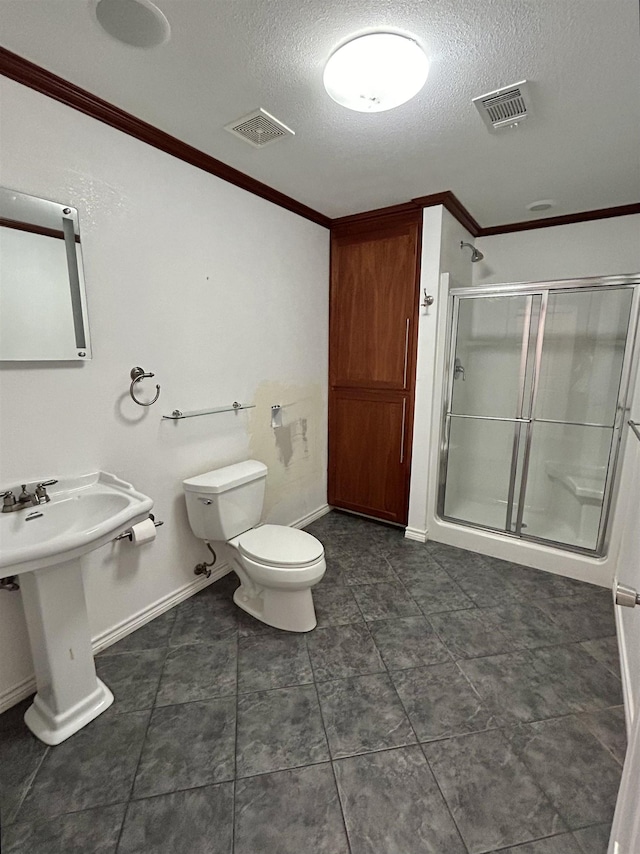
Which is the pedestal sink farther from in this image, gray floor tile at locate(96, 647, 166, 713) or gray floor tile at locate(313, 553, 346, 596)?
gray floor tile at locate(313, 553, 346, 596)

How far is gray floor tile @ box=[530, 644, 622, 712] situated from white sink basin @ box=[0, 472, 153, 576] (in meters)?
1.78

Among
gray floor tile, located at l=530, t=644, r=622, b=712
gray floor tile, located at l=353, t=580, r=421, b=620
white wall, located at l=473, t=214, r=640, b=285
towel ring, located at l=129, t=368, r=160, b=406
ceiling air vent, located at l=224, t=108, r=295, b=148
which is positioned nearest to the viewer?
gray floor tile, located at l=530, t=644, r=622, b=712

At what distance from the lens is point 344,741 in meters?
1.37

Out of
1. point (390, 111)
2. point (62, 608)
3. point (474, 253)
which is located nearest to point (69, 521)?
point (62, 608)

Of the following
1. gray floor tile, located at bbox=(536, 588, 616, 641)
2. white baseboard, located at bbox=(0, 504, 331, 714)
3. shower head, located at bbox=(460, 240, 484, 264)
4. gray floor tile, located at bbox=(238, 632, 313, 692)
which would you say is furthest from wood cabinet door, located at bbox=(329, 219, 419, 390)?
gray floor tile, located at bbox=(238, 632, 313, 692)

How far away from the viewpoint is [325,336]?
10.1 feet

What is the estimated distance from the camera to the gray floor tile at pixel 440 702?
1.42m

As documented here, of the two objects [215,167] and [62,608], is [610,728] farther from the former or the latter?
[215,167]

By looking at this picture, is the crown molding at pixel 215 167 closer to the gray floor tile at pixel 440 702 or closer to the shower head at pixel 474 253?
the shower head at pixel 474 253

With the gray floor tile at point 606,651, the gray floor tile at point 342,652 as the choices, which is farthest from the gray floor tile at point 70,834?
the gray floor tile at point 606,651

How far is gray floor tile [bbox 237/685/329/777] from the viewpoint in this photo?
1301 mm

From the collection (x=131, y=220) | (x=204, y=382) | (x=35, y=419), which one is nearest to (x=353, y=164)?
(x=131, y=220)

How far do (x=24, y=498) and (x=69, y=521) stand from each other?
0.17m

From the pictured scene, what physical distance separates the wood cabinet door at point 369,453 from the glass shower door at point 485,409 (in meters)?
0.33
